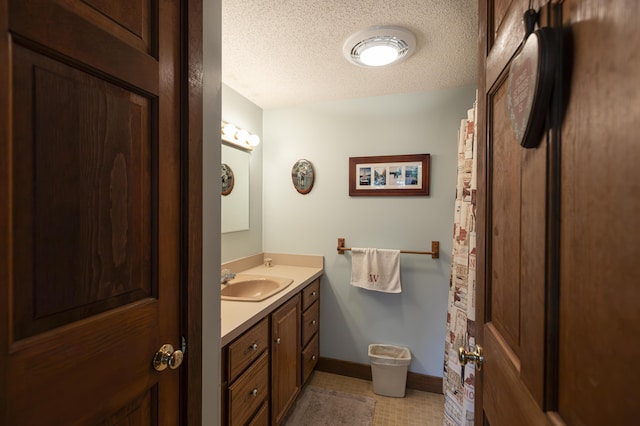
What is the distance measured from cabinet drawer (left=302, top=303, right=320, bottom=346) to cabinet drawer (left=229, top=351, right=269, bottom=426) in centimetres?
54

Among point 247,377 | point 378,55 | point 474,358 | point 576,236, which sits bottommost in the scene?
point 247,377

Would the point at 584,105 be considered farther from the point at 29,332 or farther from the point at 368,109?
the point at 368,109

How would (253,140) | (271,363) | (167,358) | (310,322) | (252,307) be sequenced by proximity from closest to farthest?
(167,358)
(252,307)
(271,363)
(310,322)
(253,140)

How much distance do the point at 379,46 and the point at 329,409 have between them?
2349mm

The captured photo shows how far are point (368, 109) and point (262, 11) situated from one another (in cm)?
119

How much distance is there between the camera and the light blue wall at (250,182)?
2.05 metres

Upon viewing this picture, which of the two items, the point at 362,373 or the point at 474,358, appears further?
the point at 362,373

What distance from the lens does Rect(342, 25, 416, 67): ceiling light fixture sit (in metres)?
1.41

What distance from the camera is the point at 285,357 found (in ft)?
5.64

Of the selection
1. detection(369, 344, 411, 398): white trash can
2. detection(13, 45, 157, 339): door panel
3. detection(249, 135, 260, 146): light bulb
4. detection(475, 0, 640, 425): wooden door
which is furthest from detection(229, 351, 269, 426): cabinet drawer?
detection(249, 135, 260, 146): light bulb

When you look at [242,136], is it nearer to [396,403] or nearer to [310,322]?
[310,322]

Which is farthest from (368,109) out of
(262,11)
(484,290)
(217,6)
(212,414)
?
(212,414)

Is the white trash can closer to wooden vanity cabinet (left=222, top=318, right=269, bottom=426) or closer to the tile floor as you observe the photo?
the tile floor

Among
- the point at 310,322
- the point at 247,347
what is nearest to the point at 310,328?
the point at 310,322
